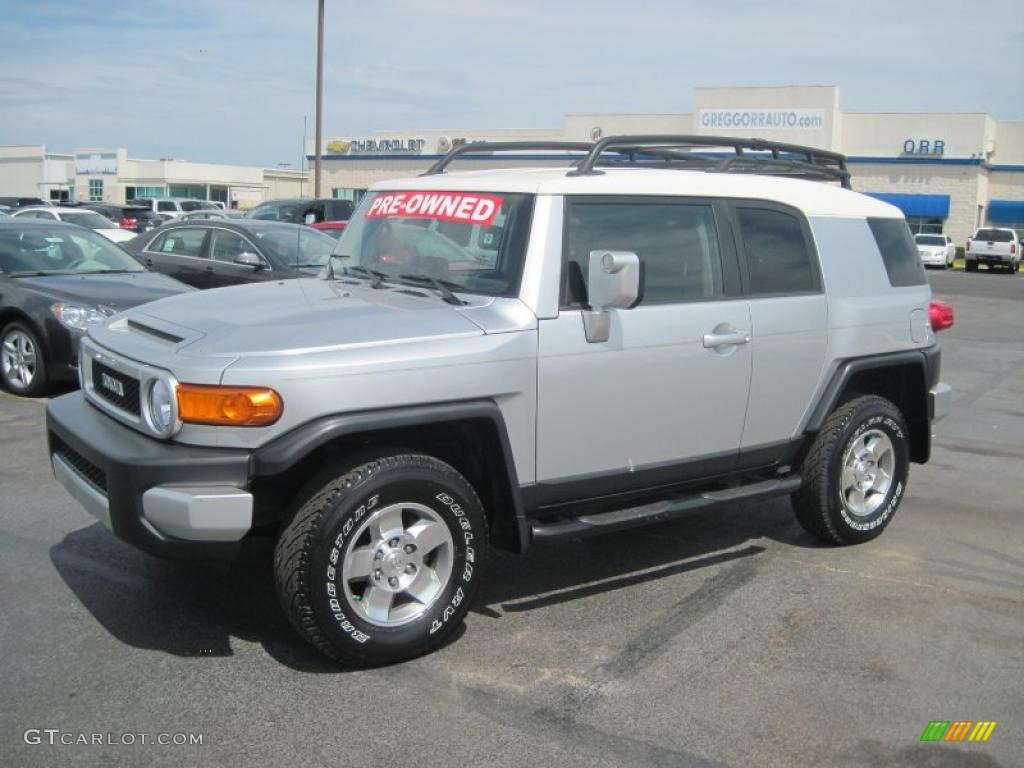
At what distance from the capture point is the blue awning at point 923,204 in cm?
4847

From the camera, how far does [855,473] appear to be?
5645 millimetres

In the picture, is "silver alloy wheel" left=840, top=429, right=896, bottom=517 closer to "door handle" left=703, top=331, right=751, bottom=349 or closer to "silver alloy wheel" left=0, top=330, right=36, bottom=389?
"door handle" left=703, top=331, right=751, bottom=349

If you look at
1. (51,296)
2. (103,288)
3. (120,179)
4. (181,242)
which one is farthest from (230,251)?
(120,179)

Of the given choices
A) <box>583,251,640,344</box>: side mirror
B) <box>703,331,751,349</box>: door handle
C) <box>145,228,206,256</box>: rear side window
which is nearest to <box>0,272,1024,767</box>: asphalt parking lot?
<box>703,331,751,349</box>: door handle

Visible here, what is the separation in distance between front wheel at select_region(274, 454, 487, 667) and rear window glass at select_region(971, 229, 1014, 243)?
134ft

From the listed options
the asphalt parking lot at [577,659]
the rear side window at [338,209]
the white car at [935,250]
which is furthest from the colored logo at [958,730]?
the white car at [935,250]

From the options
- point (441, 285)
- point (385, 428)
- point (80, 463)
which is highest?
point (441, 285)

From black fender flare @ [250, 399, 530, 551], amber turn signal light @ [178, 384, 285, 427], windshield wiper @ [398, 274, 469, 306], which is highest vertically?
windshield wiper @ [398, 274, 469, 306]

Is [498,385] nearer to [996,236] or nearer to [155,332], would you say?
[155,332]

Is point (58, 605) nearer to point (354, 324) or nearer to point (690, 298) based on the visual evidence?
point (354, 324)

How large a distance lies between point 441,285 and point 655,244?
102cm

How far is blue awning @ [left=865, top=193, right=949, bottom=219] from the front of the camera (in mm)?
48469

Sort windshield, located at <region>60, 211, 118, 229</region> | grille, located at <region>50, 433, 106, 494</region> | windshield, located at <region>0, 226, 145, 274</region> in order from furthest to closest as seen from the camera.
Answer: windshield, located at <region>60, 211, 118, 229</region>, windshield, located at <region>0, 226, 145, 274</region>, grille, located at <region>50, 433, 106, 494</region>

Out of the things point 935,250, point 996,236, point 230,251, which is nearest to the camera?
point 230,251
